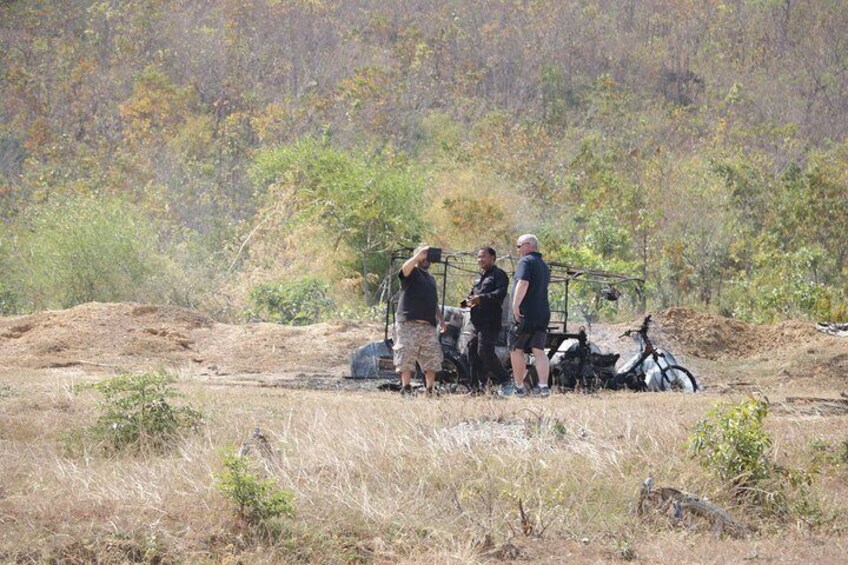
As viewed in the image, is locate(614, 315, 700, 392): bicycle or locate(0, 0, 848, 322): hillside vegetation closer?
locate(614, 315, 700, 392): bicycle

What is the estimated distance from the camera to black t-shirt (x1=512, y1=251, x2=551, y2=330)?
13.3 metres

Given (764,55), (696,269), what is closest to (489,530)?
(696,269)

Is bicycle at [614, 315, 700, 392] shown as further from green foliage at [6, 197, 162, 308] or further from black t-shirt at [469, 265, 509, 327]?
green foliage at [6, 197, 162, 308]

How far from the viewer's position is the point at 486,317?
1398 cm

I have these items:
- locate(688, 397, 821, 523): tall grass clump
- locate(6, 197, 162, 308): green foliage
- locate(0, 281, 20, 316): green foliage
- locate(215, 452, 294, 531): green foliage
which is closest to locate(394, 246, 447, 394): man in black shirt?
locate(688, 397, 821, 523): tall grass clump

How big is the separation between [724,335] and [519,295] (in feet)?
→ 26.8

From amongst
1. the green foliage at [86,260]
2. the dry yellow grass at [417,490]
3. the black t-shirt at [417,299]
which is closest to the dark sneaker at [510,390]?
the black t-shirt at [417,299]

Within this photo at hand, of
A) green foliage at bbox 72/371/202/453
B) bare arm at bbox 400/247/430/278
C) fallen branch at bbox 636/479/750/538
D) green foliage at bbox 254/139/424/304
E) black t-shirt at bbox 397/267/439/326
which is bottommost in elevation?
Answer: fallen branch at bbox 636/479/750/538

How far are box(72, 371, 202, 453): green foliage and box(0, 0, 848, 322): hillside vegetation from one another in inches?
490

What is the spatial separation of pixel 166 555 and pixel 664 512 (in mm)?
3245

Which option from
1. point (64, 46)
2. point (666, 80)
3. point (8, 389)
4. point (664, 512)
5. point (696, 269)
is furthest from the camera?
point (666, 80)

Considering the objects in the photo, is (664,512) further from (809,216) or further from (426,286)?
(809,216)

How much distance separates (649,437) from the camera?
978 cm

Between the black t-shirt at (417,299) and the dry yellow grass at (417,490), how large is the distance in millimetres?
2005
